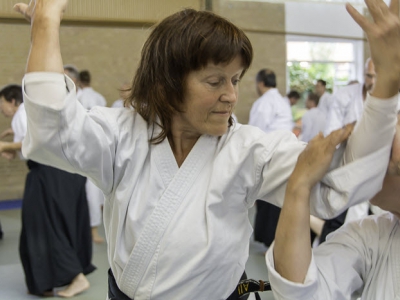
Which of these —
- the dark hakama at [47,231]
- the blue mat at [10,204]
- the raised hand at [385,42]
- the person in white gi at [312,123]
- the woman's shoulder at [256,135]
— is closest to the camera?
the raised hand at [385,42]

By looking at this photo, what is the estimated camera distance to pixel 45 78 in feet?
3.44

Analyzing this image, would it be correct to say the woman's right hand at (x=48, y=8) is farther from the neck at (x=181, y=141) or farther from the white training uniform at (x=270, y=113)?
the white training uniform at (x=270, y=113)

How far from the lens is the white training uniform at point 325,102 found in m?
6.58

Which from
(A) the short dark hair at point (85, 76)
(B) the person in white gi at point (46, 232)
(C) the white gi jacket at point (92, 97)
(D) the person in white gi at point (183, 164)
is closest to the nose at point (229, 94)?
(D) the person in white gi at point (183, 164)

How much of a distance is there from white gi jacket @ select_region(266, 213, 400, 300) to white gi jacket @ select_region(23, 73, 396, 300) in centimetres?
14

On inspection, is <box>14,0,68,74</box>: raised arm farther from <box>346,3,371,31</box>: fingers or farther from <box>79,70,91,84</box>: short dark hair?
<box>79,70,91,84</box>: short dark hair

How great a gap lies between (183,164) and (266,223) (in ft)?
10.8

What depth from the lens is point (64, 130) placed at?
1.09 meters

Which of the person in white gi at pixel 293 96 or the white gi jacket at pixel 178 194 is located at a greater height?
the white gi jacket at pixel 178 194

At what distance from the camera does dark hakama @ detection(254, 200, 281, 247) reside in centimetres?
440

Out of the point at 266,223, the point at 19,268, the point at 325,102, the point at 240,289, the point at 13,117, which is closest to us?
the point at 240,289

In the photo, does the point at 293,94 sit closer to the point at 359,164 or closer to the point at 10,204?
the point at 10,204

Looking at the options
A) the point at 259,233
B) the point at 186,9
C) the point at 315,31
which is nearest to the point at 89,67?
the point at 315,31

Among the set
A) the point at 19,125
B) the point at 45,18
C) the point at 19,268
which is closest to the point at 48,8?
the point at 45,18
